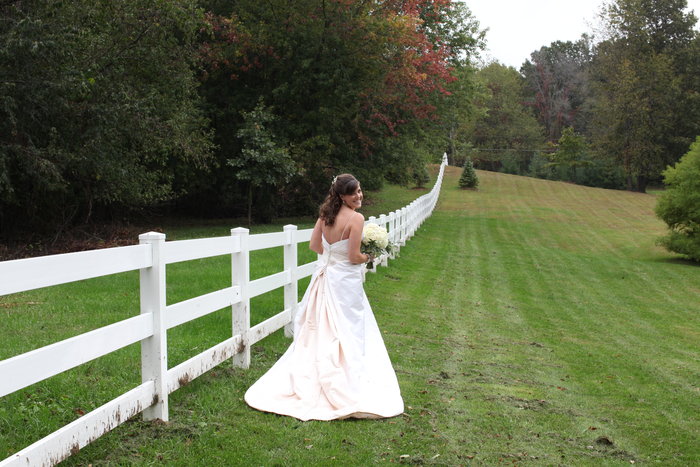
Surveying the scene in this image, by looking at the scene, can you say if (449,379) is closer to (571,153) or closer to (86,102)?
(86,102)

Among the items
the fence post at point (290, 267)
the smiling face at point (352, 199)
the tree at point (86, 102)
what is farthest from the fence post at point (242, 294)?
the tree at point (86, 102)

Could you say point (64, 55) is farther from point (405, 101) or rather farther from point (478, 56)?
point (478, 56)

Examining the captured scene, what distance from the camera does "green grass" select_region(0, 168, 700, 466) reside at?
176 inches

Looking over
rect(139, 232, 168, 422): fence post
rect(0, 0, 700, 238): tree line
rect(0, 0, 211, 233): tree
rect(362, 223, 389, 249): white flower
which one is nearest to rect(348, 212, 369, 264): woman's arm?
rect(362, 223, 389, 249): white flower

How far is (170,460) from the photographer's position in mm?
4027

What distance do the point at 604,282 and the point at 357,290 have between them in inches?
536

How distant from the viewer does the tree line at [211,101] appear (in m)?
14.8

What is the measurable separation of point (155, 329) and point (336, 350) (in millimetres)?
1691

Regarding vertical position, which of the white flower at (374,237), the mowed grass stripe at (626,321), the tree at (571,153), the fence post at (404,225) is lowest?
the mowed grass stripe at (626,321)

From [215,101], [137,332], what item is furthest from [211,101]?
[137,332]

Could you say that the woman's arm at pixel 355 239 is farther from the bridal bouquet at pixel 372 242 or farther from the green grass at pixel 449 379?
the green grass at pixel 449 379

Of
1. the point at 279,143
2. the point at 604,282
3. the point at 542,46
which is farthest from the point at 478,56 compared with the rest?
the point at 542,46

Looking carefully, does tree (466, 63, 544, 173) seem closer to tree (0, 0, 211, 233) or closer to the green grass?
tree (0, 0, 211, 233)

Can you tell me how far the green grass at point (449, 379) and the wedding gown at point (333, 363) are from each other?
20 cm
